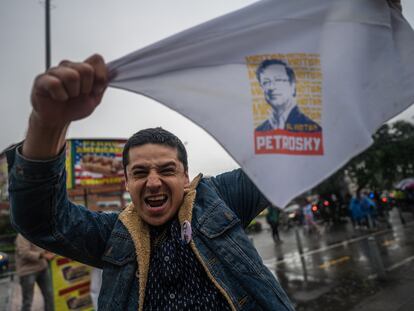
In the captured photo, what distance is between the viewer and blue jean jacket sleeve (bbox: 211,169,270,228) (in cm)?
183

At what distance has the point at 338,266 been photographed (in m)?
8.15

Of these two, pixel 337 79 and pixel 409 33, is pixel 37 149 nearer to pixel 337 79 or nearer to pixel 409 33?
pixel 337 79

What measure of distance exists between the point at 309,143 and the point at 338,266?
7.98m

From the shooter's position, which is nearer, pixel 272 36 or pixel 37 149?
pixel 37 149

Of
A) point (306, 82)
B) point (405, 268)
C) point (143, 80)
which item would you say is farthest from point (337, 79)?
point (405, 268)

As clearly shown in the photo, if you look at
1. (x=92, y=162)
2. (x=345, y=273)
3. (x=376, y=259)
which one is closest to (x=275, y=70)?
(x=92, y=162)

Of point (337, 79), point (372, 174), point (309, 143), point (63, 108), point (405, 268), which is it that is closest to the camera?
point (63, 108)

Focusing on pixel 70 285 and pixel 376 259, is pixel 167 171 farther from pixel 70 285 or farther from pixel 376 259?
pixel 376 259

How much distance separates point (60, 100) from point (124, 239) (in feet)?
2.60

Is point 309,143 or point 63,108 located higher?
point 63,108

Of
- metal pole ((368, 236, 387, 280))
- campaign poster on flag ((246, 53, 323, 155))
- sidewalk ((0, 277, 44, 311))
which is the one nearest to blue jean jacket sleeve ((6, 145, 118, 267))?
campaign poster on flag ((246, 53, 323, 155))

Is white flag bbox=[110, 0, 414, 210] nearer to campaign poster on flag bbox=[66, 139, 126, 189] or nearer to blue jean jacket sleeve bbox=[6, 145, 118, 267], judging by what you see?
blue jean jacket sleeve bbox=[6, 145, 118, 267]

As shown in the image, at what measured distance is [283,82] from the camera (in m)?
1.41

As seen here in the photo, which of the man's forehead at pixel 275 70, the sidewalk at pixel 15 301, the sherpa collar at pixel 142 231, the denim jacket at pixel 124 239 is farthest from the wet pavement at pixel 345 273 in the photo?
the sidewalk at pixel 15 301
